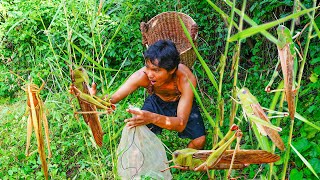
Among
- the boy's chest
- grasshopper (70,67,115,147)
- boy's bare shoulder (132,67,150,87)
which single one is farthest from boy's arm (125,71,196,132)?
grasshopper (70,67,115,147)

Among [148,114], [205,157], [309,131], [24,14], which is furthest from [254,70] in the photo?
[205,157]

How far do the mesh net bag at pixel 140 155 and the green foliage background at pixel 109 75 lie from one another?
100mm

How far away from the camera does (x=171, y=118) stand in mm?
2535

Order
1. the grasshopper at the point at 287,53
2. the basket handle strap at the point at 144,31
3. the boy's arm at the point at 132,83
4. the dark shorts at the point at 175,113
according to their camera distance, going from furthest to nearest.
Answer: the basket handle strap at the point at 144,31 < the dark shorts at the point at 175,113 < the boy's arm at the point at 132,83 < the grasshopper at the point at 287,53

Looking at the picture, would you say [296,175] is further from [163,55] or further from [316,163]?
[163,55]

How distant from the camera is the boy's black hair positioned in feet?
8.55

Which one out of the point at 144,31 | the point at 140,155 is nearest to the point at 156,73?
the point at 140,155

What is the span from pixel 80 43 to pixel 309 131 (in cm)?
231

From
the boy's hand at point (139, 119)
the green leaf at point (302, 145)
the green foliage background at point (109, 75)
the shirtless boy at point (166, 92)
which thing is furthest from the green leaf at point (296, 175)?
the boy's hand at point (139, 119)

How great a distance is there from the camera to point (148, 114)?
2332 millimetres

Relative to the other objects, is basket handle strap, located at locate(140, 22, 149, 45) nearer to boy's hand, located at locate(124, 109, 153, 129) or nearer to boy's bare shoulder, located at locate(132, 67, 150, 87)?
boy's bare shoulder, located at locate(132, 67, 150, 87)

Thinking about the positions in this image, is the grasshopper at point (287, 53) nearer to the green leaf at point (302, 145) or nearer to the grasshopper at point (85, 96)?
the grasshopper at point (85, 96)

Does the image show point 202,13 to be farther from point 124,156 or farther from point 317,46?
point 124,156

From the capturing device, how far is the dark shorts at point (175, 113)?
9.78 feet
